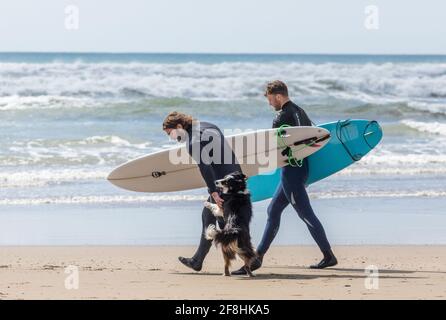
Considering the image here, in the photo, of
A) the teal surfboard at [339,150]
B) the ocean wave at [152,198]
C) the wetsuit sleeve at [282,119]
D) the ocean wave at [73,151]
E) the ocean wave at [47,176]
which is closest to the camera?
the wetsuit sleeve at [282,119]

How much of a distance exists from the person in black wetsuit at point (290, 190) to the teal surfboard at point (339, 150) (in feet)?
2.66

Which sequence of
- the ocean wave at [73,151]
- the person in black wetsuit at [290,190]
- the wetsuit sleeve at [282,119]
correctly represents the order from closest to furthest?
1. the person in black wetsuit at [290,190]
2. the wetsuit sleeve at [282,119]
3. the ocean wave at [73,151]

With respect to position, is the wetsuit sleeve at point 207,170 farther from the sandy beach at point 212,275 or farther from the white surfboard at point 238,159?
the white surfboard at point 238,159

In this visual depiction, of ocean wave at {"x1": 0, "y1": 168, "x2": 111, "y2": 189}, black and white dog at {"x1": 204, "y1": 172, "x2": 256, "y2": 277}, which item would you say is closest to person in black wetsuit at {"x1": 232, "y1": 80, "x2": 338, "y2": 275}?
black and white dog at {"x1": 204, "y1": 172, "x2": 256, "y2": 277}

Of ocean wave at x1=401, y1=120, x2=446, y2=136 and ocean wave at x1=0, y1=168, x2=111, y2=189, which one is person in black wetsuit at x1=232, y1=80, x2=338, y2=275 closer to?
ocean wave at x1=0, y1=168, x2=111, y2=189

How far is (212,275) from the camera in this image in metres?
6.77

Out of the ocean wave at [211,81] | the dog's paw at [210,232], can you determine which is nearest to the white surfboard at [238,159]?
the dog's paw at [210,232]

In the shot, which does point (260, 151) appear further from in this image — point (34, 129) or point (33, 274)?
point (34, 129)

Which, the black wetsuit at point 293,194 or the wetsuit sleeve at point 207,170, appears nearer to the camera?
the wetsuit sleeve at point 207,170

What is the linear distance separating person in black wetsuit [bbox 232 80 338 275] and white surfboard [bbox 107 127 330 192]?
0.40ft

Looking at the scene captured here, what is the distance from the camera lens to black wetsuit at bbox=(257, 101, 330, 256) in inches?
270

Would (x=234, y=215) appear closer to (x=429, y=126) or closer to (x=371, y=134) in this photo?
(x=371, y=134)

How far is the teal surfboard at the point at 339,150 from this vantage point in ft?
25.6
